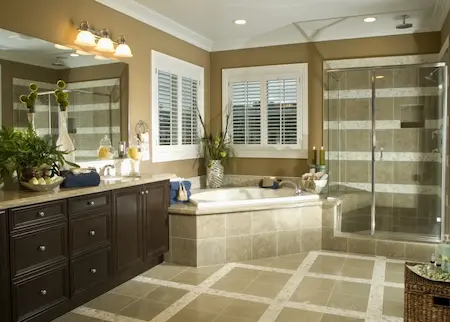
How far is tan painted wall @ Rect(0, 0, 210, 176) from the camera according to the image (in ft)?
10.5

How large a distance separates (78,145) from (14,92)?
2.60 ft

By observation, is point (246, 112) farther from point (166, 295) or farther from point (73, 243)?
point (73, 243)

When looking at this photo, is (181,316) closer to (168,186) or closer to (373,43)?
(168,186)

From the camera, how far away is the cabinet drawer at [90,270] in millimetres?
3041

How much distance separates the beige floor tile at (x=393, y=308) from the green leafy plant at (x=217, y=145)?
314 centimetres

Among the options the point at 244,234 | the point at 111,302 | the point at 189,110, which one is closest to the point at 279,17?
the point at 189,110

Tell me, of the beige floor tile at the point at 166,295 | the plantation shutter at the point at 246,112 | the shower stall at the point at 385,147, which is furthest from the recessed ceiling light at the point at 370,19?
the beige floor tile at the point at 166,295

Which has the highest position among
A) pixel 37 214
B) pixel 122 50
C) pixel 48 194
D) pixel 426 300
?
pixel 122 50

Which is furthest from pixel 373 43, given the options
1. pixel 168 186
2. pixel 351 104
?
pixel 168 186

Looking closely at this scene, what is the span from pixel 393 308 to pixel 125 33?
137 inches

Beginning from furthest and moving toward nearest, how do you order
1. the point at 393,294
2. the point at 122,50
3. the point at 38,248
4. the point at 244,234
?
1. the point at 244,234
2. the point at 122,50
3. the point at 393,294
4. the point at 38,248

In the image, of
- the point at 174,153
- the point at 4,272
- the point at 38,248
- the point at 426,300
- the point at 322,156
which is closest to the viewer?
the point at 4,272

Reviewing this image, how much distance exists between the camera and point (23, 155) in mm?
2900

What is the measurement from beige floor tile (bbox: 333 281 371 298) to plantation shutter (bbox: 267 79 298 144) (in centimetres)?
247
